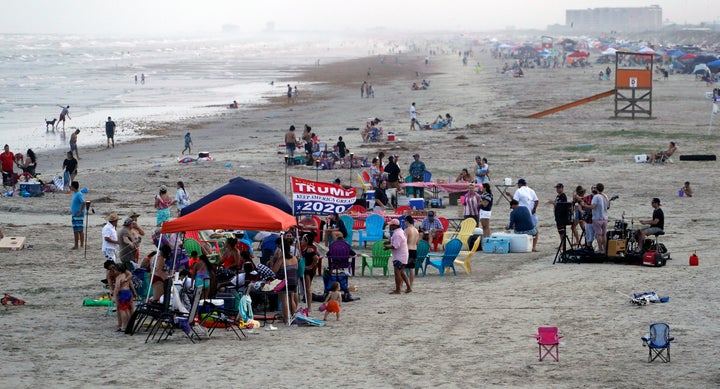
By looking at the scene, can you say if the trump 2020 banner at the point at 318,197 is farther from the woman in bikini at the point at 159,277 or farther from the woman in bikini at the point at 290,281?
the woman in bikini at the point at 159,277

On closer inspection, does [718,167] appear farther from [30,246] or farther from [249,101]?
[249,101]

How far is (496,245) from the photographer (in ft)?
58.3

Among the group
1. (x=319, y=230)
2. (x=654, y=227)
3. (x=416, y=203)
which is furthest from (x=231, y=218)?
(x=416, y=203)

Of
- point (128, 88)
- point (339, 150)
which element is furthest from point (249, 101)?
point (339, 150)

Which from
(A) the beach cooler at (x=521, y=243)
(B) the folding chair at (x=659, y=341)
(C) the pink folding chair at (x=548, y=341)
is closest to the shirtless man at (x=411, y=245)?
(A) the beach cooler at (x=521, y=243)

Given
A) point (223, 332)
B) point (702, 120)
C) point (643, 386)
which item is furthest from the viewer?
point (702, 120)

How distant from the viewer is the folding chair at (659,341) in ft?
34.8

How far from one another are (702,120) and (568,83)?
2686cm

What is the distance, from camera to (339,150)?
2794 cm

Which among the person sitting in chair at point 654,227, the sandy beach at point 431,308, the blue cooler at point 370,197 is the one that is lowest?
the sandy beach at point 431,308

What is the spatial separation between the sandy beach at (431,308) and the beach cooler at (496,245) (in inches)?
Answer: 11.8

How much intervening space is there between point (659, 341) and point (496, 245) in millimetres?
7209

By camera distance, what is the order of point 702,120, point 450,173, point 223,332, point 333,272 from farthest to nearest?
point 702,120
point 450,173
point 333,272
point 223,332

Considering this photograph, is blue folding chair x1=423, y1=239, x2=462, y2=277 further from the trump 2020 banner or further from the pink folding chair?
the pink folding chair
